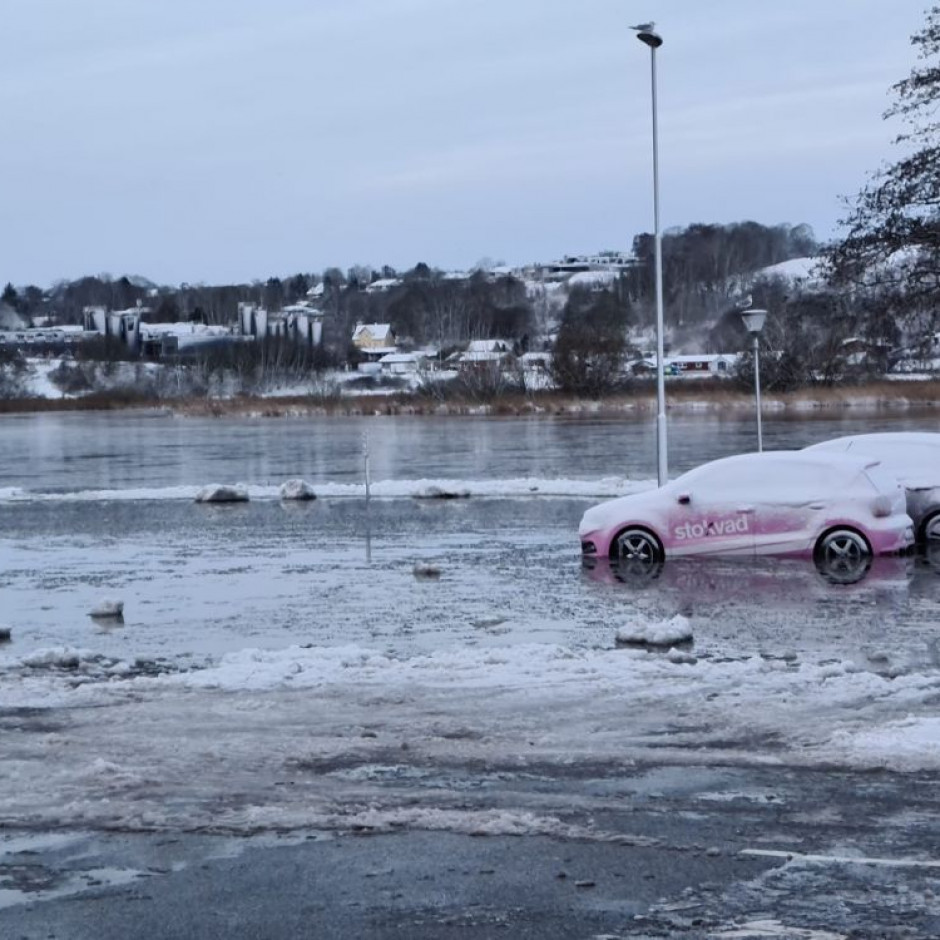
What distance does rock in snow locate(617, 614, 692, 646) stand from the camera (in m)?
14.8

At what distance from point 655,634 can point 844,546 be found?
7.05m

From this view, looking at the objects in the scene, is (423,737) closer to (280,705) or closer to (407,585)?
(280,705)

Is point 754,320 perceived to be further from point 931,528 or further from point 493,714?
Answer: point 493,714

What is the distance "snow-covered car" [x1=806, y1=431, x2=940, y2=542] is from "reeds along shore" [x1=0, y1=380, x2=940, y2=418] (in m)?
57.8

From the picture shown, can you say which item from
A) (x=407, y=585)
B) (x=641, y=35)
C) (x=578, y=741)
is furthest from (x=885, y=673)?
(x=641, y=35)

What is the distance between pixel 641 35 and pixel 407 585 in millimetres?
14304

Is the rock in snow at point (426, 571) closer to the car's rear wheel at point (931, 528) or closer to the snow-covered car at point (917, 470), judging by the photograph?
the snow-covered car at point (917, 470)

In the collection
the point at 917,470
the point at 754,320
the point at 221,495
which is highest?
the point at 754,320

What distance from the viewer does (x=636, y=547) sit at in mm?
22000

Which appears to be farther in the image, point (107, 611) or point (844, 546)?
point (844, 546)

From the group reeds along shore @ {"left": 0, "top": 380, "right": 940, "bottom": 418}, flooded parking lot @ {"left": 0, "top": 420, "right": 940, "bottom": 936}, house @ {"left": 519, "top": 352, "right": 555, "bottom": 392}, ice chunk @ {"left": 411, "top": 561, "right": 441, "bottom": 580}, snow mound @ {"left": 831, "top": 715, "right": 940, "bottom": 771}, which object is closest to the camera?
flooded parking lot @ {"left": 0, "top": 420, "right": 940, "bottom": 936}

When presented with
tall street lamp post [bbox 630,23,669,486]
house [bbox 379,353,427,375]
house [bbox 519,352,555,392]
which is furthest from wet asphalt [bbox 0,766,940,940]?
house [bbox 379,353,427,375]

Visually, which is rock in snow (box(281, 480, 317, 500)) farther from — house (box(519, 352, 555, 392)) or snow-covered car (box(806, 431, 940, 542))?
house (box(519, 352, 555, 392))

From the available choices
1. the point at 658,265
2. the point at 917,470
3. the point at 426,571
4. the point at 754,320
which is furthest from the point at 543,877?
the point at 754,320
